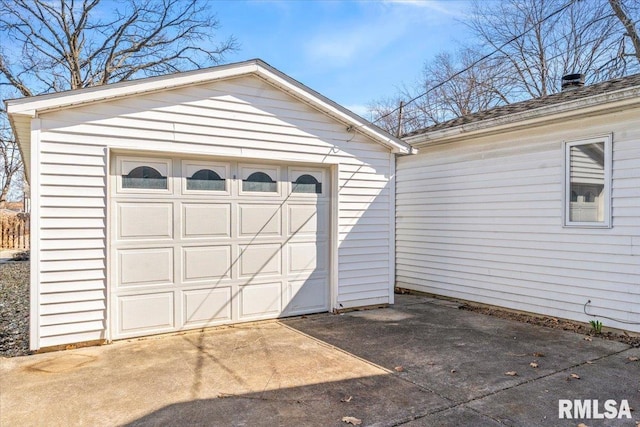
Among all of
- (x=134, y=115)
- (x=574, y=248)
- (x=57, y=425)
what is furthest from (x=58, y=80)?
(x=574, y=248)

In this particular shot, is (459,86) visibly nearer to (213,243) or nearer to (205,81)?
(205,81)

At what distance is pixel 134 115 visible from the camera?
16.2 ft

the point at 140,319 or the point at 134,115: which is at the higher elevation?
the point at 134,115

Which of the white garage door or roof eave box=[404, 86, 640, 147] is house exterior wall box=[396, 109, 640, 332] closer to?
roof eave box=[404, 86, 640, 147]

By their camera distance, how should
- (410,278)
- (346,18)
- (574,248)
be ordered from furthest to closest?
(346,18) → (410,278) → (574,248)

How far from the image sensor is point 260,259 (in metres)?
5.93

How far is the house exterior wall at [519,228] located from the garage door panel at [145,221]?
486 centimetres

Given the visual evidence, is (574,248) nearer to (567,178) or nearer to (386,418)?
(567,178)

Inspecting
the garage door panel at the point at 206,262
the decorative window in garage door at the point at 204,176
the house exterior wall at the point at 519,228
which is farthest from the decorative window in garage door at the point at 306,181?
the house exterior wall at the point at 519,228

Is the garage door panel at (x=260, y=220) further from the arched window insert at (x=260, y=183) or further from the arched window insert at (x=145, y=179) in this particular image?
the arched window insert at (x=145, y=179)

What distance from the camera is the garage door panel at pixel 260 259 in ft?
19.1

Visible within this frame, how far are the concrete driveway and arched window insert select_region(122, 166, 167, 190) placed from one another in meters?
1.93

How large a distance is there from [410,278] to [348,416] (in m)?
5.53

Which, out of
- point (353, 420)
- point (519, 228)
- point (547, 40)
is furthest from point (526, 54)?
point (353, 420)
